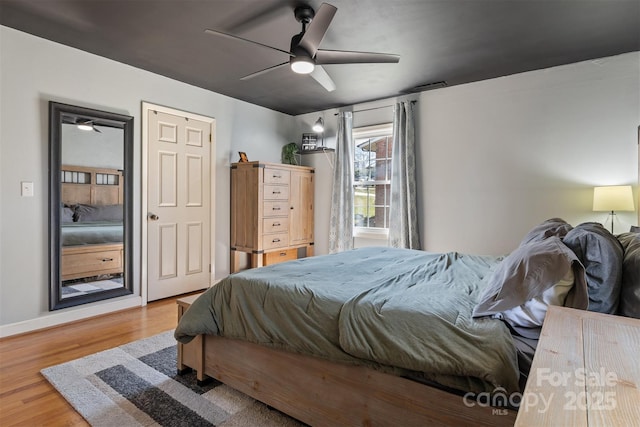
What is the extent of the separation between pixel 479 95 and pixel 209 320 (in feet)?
11.6

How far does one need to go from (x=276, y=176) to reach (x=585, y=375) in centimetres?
397

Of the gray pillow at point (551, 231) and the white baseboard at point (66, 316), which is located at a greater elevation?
the gray pillow at point (551, 231)

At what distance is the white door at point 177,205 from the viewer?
3.62m

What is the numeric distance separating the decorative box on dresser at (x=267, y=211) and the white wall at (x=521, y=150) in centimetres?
167

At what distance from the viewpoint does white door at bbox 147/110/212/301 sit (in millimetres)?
3619

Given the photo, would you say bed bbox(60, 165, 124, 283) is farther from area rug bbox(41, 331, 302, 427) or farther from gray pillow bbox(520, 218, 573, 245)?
gray pillow bbox(520, 218, 573, 245)

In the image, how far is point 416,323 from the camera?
Result: 129 centimetres

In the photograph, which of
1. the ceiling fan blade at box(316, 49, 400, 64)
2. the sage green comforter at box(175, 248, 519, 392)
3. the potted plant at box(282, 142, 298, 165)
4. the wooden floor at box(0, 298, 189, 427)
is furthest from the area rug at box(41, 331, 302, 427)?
the potted plant at box(282, 142, 298, 165)

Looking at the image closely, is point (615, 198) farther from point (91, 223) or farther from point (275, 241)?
point (91, 223)

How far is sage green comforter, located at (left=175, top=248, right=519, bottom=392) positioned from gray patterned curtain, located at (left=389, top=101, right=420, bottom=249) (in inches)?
70.5

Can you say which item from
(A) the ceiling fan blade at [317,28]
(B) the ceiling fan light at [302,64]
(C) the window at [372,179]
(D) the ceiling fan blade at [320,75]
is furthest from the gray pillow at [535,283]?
(C) the window at [372,179]

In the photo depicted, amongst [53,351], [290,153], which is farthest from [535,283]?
[290,153]

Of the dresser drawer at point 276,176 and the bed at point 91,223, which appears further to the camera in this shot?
the dresser drawer at point 276,176

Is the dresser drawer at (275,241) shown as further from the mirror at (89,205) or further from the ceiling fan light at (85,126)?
the ceiling fan light at (85,126)
